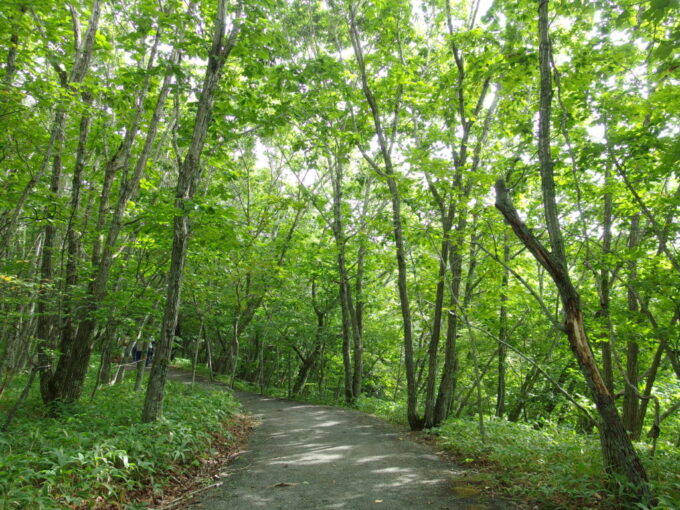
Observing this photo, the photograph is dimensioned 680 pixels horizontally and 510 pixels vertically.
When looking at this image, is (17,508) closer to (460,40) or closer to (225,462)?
(225,462)

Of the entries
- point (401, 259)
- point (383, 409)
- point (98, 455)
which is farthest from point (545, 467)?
point (383, 409)

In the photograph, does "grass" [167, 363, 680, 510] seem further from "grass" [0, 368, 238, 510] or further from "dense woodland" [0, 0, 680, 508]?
"grass" [0, 368, 238, 510]

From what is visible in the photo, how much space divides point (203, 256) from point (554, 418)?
14.2 metres

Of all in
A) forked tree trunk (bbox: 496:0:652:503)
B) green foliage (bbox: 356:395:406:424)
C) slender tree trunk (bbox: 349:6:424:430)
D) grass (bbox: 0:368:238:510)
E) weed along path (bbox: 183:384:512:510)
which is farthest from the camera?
green foliage (bbox: 356:395:406:424)

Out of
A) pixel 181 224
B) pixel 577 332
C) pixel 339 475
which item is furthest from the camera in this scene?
pixel 181 224

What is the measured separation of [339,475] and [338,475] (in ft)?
0.05

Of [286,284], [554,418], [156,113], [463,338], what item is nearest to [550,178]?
[156,113]

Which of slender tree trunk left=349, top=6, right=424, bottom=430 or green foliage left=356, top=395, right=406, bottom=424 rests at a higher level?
slender tree trunk left=349, top=6, right=424, bottom=430

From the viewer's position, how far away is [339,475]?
17.0 ft

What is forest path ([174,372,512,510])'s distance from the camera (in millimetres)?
4273

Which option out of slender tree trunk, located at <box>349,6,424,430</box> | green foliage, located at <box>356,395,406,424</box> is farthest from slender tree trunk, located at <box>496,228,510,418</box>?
green foliage, located at <box>356,395,406,424</box>

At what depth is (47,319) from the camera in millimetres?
7848

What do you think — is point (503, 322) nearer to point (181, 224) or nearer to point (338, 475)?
point (338, 475)

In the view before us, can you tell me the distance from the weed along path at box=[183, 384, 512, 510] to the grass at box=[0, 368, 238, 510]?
2.16 feet
